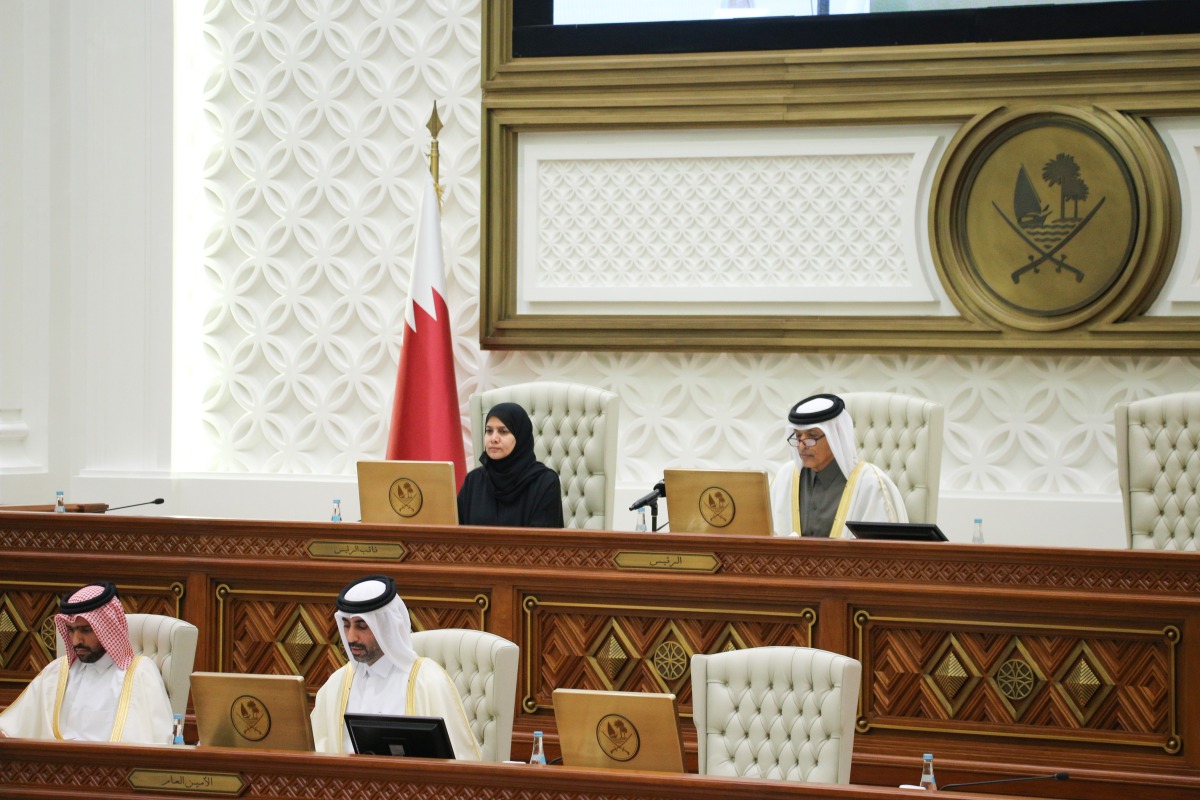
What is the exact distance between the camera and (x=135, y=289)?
6.54m

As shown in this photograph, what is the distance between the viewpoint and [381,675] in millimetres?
3592

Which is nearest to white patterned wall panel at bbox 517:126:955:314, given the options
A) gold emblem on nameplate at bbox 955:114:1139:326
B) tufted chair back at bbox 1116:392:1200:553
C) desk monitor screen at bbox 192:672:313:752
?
gold emblem on nameplate at bbox 955:114:1139:326

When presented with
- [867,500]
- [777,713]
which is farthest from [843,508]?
[777,713]

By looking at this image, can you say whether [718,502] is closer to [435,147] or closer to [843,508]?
[843,508]

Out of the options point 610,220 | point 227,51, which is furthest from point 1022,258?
point 227,51

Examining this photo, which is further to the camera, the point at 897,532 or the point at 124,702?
the point at 897,532

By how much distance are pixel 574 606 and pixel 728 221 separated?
8.40 feet

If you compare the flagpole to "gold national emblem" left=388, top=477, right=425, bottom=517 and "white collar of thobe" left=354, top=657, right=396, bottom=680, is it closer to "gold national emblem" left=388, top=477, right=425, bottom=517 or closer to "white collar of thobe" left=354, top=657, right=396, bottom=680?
"gold national emblem" left=388, top=477, right=425, bottom=517

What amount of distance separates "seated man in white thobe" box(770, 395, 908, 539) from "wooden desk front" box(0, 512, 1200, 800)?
2.53ft

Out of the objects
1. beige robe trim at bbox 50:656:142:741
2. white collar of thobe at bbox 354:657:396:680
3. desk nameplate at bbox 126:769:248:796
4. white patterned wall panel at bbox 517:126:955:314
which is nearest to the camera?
desk nameplate at bbox 126:769:248:796

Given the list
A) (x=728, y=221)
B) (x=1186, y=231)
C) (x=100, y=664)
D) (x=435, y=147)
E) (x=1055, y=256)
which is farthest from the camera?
(x=435, y=147)

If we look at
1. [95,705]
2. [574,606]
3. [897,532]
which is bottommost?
[95,705]

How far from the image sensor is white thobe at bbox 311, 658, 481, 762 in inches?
137

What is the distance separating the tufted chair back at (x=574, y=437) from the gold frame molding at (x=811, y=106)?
734 millimetres
